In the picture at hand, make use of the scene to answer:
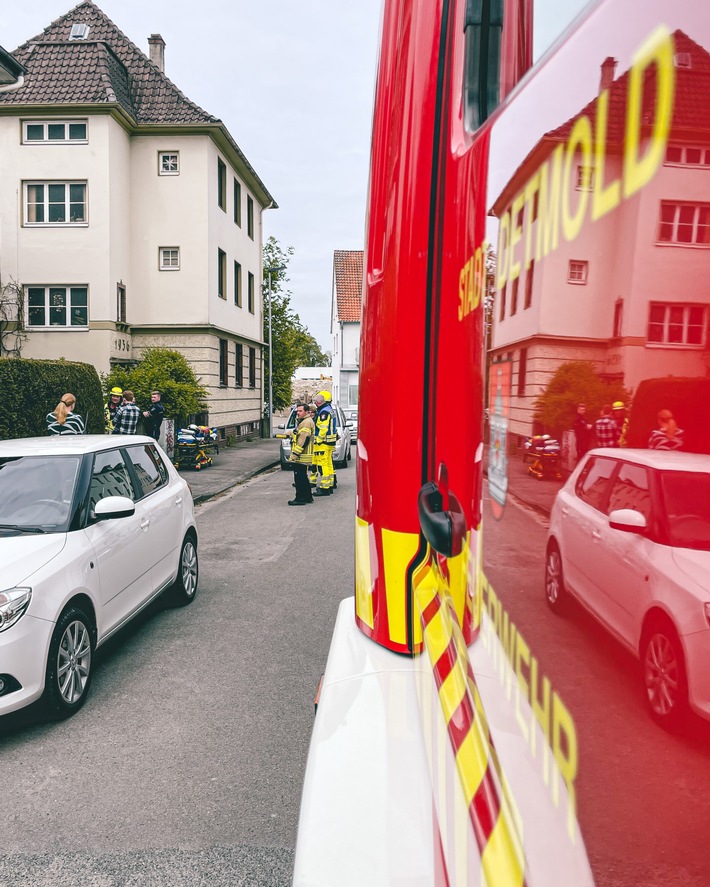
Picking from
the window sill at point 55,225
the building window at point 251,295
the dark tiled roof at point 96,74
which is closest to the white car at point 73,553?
the window sill at point 55,225

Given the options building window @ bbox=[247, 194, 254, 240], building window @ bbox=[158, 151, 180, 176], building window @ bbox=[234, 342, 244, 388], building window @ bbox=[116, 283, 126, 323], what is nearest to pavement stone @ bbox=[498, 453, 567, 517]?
building window @ bbox=[116, 283, 126, 323]

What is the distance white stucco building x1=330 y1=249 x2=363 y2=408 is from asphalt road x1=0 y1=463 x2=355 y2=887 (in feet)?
127

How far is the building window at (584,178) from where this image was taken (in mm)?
829

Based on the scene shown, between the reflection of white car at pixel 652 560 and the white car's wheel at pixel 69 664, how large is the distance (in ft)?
12.7

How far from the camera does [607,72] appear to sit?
81cm

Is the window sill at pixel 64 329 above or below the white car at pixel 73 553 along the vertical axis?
above

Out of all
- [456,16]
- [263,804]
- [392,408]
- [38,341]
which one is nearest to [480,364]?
[392,408]

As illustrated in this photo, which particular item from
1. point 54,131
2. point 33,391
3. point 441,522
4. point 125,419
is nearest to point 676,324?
point 441,522

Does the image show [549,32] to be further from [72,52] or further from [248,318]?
[248,318]

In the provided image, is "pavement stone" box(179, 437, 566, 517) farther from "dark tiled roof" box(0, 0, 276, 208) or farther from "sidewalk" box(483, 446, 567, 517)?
"dark tiled roof" box(0, 0, 276, 208)

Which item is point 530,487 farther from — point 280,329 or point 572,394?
point 280,329

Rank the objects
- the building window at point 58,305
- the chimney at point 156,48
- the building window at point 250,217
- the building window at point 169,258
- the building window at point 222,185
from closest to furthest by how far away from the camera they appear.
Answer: the building window at point 58,305
the building window at point 169,258
the building window at point 222,185
the chimney at point 156,48
the building window at point 250,217

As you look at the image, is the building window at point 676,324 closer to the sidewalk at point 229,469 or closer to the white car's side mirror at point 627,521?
the white car's side mirror at point 627,521

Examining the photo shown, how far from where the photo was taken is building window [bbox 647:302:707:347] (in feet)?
2.18
